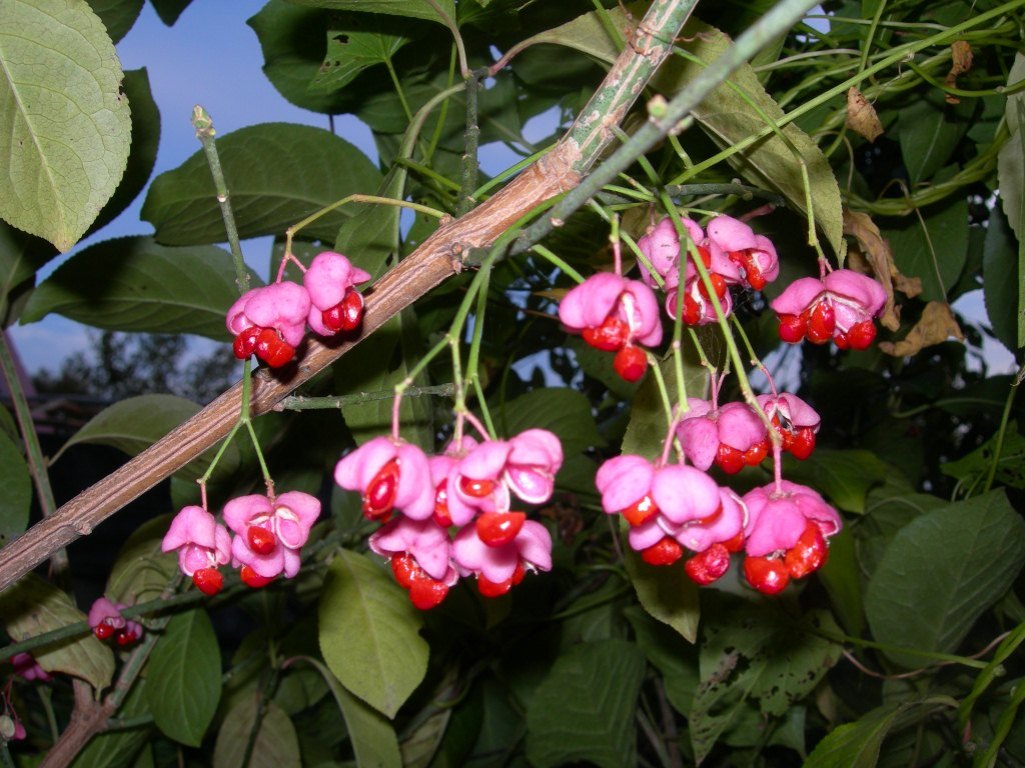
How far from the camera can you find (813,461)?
3.61 feet

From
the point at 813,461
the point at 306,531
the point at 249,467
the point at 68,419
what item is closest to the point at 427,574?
the point at 306,531

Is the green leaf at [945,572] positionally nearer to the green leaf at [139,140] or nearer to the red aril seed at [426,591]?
the red aril seed at [426,591]

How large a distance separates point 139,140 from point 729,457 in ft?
2.38

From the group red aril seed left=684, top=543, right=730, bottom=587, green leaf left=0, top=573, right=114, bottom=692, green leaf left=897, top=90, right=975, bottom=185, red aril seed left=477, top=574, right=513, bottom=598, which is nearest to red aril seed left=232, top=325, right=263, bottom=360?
red aril seed left=477, top=574, right=513, bottom=598

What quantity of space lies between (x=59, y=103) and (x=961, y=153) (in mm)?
1064

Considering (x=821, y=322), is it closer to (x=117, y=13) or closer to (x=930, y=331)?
(x=930, y=331)

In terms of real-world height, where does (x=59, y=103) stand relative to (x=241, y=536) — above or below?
above

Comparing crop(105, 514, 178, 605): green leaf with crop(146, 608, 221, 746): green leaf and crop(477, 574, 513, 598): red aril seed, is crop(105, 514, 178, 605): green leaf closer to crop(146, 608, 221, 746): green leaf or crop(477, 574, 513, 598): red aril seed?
crop(146, 608, 221, 746): green leaf

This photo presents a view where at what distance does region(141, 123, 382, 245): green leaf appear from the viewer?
0.89m

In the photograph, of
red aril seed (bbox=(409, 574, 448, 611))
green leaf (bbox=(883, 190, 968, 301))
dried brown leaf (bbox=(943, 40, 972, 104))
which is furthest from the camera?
green leaf (bbox=(883, 190, 968, 301))

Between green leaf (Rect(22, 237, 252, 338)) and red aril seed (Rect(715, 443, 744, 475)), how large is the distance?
0.73 metres

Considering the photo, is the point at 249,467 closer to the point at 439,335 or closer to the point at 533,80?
the point at 439,335

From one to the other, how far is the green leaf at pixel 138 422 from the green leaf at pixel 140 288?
104mm

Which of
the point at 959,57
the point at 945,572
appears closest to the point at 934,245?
the point at 959,57
